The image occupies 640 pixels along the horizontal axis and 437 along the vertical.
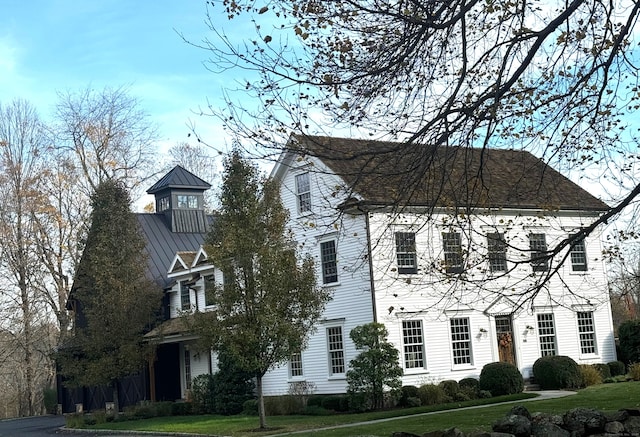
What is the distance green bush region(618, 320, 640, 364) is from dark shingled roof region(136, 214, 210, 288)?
20230 millimetres

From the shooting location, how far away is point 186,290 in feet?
129

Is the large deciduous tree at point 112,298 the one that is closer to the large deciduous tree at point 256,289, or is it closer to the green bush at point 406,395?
the large deciduous tree at point 256,289

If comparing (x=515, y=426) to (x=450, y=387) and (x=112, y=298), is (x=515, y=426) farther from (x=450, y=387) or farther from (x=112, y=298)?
(x=112, y=298)

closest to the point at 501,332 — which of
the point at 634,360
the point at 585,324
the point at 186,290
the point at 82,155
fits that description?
the point at 585,324

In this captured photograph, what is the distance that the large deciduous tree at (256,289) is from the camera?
25.0m

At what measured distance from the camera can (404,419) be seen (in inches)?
895

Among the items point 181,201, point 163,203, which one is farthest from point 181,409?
point 163,203

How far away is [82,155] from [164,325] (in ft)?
52.7

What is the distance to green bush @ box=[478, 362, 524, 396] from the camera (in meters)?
29.0

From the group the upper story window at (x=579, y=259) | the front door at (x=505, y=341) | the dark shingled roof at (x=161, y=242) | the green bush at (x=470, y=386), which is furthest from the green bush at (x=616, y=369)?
the dark shingled roof at (x=161, y=242)

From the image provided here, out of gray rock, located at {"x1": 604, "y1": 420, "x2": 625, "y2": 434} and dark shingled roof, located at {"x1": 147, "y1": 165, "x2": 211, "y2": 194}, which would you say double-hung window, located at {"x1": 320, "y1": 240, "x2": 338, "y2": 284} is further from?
dark shingled roof, located at {"x1": 147, "y1": 165, "x2": 211, "y2": 194}

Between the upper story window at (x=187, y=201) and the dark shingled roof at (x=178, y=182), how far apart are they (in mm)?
540

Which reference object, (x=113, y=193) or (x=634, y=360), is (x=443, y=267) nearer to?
(x=634, y=360)

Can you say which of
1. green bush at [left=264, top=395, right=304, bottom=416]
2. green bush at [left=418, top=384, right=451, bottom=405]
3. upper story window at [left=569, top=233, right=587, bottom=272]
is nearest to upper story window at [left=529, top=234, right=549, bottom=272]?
upper story window at [left=569, top=233, right=587, bottom=272]
